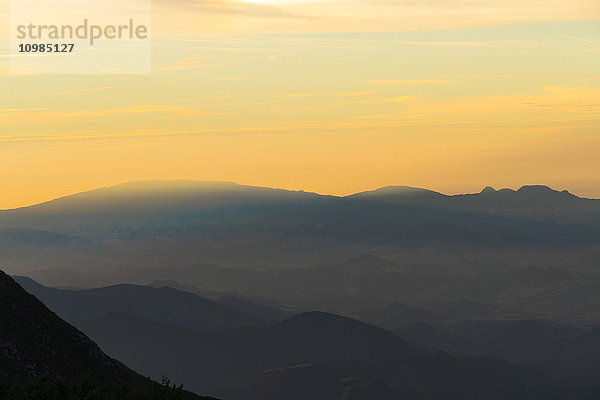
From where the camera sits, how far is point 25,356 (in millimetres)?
111875

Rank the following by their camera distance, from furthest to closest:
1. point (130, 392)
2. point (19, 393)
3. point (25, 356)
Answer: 1. point (25, 356)
2. point (130, 392)
3. point (19, 393)

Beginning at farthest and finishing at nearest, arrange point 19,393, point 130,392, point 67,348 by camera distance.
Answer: point 67,348, point 130,392, point 19,393

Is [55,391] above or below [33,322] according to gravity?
below

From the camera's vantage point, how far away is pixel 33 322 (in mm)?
120938

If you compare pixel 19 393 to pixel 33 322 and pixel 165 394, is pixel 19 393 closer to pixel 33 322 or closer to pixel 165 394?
pixel 165 394

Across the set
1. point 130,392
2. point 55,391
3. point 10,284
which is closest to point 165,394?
point 130,392

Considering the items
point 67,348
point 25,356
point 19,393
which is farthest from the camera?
point 67,348

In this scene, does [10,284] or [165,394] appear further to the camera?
[10,284]

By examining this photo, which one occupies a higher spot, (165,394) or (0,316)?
(0,316)

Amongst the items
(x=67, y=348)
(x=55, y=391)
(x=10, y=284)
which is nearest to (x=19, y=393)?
(x=55, y=391)

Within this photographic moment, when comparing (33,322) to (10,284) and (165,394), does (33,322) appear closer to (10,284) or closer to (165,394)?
(10,284)

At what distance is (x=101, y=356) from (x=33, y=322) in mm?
11606

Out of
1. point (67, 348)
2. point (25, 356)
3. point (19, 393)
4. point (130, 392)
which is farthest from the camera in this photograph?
point (67, 348)

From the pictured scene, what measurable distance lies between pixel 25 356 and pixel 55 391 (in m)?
30.5
